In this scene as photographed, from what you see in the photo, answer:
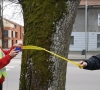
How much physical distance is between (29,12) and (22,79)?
2.62ft

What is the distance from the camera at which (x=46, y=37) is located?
2785mm

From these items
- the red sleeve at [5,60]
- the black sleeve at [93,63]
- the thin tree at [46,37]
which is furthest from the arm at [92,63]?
the red sleeve at [5,60]

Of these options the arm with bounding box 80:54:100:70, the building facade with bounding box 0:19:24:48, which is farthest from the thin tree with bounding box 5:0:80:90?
the building facade with bounding box 0:19:24:48

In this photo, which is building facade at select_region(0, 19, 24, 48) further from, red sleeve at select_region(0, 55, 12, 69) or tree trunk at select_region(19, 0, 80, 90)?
tree trunk at select_region(19, 0, 80, 90)

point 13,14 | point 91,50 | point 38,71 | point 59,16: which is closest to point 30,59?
point 38,71

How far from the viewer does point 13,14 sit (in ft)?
68.5

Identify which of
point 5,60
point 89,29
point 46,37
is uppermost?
point 89,29

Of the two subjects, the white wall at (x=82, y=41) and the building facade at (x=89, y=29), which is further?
the building facade at (x=89, y=29)

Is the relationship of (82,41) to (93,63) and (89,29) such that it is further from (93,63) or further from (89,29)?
(93,63)

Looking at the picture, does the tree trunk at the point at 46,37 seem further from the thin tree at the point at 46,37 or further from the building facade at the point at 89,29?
the building facade at the point at 89,29

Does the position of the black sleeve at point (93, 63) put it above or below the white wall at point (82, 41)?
above

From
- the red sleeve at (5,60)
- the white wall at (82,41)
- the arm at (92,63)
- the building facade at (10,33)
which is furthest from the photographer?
the building facade at (10,33)

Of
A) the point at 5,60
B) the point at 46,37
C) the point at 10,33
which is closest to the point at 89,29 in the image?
the point at 5,60

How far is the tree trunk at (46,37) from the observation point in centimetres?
279
